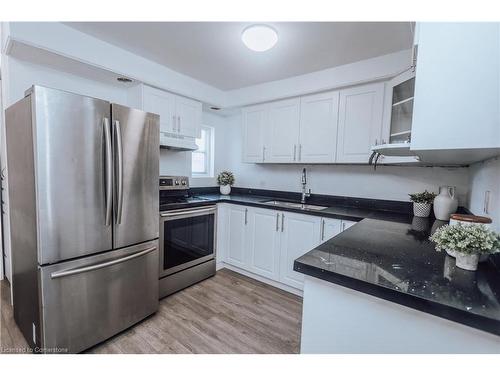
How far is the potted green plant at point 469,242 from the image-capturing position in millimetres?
845

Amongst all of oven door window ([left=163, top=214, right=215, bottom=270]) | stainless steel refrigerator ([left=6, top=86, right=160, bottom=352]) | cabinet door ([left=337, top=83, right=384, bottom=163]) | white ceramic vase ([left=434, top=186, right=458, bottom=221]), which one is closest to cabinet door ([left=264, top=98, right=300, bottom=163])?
cabinet door ([left=337, top=83, right=384, bottom=163])

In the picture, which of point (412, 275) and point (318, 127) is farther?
point (318, 127)

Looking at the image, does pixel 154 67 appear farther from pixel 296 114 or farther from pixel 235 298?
pixel 235 298

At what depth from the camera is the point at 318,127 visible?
2.62 metres

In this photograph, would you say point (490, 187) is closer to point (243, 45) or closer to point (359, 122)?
point (359, 122)

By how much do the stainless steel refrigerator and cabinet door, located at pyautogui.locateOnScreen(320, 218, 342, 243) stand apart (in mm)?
1596

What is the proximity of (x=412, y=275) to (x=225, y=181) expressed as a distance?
2802mm

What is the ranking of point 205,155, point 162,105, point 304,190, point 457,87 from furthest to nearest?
1. point 205,155
2. point 304,190
3. point 162,105
4. point 457,87

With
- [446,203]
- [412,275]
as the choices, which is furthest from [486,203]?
[412,275]

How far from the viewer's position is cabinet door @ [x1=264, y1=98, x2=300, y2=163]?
279cm

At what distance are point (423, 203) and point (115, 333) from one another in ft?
9.08

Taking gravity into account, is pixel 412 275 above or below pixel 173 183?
below

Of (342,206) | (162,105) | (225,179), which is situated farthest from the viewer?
(225,179)

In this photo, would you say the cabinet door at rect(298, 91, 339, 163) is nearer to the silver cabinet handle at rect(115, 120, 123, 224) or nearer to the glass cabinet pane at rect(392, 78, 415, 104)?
the glass cabinet pane at rect(392, 78, 415, 104)
